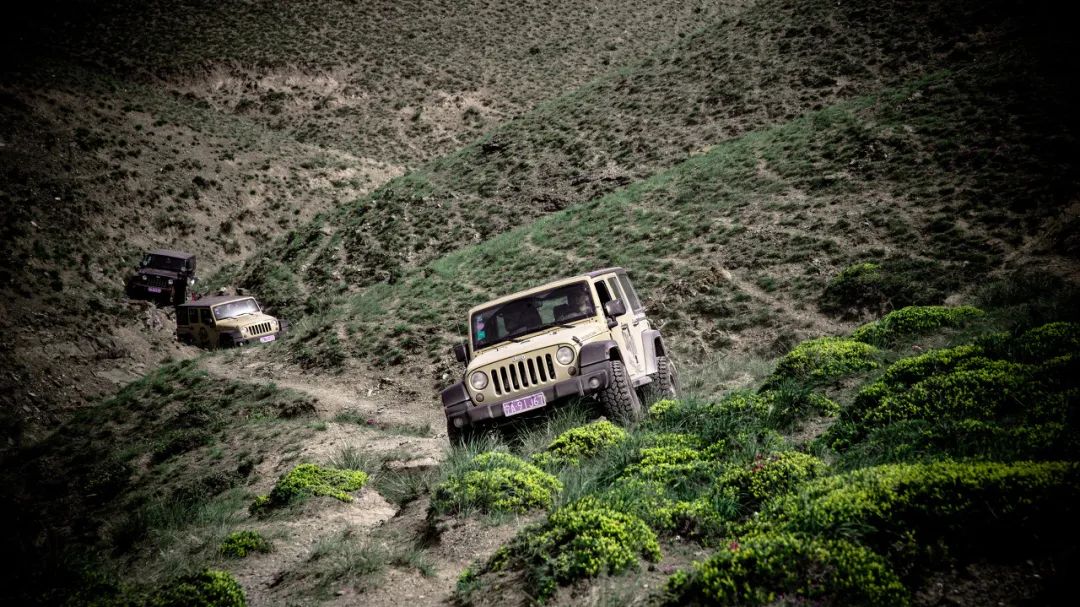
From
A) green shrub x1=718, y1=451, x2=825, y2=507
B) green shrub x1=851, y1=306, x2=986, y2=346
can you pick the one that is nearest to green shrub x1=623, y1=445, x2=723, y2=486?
green shrub x1=718, y1=451, x2=825, y2=507

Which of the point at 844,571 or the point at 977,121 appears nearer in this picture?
the point at 844,571

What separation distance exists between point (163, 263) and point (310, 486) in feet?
80.1

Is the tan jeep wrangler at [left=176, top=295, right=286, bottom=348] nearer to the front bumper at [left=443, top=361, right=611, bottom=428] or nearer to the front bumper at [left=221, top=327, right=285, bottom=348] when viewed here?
the front bumper at [left=221, top=327, right=285, bottom=348]

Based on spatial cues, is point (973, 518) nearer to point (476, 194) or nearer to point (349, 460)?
point (349, 460)

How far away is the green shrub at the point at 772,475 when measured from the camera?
4.25 metres

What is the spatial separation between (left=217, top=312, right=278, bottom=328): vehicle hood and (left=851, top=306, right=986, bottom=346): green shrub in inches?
774

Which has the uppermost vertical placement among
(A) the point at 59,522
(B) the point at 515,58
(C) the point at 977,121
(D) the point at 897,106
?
(B) the point at 515,58

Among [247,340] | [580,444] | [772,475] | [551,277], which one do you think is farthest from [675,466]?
[247,340]

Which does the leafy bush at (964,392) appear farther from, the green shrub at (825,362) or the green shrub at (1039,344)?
the green shrub at (825,362)

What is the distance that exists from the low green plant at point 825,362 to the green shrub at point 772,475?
2.98 metres

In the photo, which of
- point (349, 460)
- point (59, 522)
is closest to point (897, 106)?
point (349, 460)

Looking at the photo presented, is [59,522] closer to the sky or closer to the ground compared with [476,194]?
closer to the ground

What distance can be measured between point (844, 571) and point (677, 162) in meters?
23.2

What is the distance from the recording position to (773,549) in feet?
10.5
